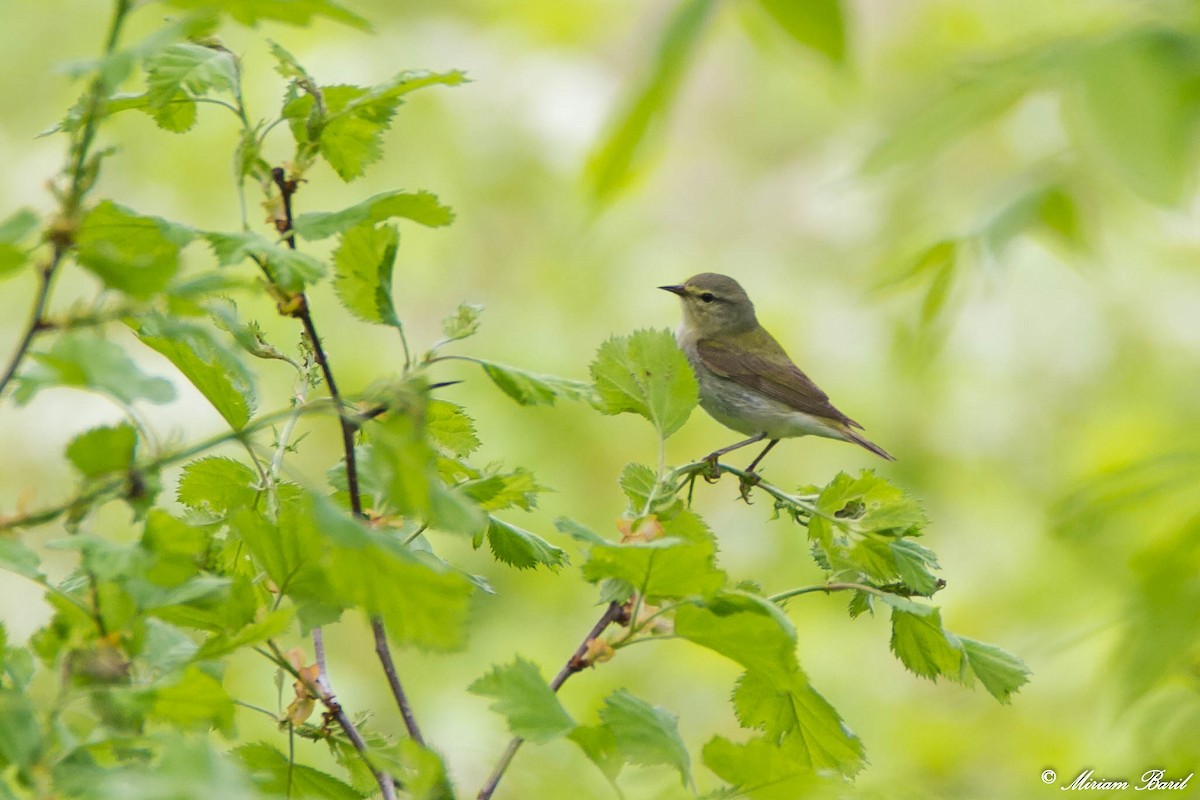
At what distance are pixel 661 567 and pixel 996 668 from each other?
44cm

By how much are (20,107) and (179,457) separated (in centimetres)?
591

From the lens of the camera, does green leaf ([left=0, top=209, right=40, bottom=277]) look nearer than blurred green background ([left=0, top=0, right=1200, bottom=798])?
Yes

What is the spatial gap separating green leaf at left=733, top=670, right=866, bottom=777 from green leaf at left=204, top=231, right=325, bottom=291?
564mm

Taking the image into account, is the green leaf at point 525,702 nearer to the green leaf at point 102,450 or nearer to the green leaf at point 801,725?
the green leaf at point 801,725

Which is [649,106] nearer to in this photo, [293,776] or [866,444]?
[293,776]

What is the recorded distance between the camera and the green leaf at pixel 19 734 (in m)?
0.79

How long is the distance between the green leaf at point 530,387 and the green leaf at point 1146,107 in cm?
50

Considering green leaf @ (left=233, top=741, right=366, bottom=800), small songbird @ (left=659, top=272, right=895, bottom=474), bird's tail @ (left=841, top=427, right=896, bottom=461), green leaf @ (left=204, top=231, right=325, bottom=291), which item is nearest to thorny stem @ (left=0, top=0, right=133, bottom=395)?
green leaf @ (left=204, top=231, right=325, bottom=291)

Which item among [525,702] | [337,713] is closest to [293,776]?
[337,713]

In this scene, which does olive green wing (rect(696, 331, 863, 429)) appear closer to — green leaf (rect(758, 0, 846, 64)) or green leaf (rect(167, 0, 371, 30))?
green leaf (rect(758, 0, 846, 64))

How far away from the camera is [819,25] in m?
0.99

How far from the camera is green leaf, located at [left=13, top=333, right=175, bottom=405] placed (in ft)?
2.46

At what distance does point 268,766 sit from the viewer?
115 centimetres

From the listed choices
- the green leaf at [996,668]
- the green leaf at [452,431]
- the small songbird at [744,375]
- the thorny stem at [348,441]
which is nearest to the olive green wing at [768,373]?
the small songbird at [744,375]
